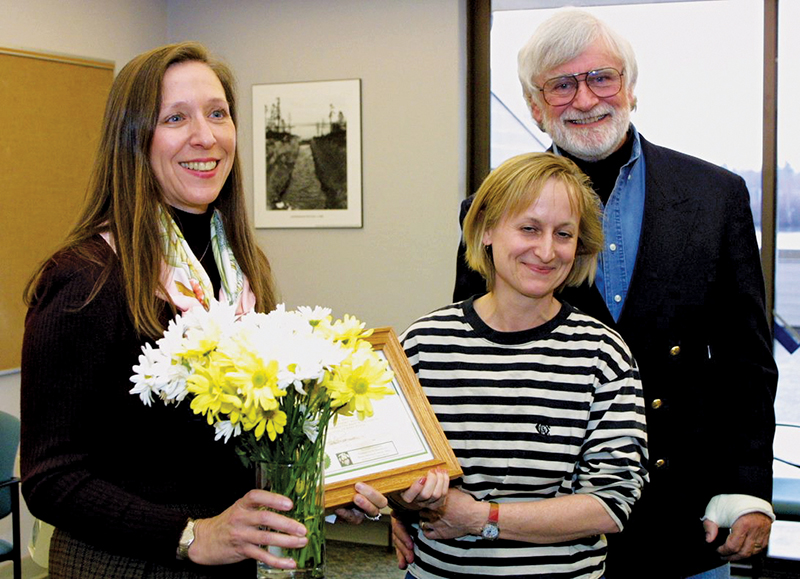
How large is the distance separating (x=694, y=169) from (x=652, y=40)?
111 inches

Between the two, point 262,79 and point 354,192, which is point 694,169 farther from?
point 262,79

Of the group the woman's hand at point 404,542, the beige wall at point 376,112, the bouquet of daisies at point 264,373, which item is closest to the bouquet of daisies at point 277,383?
the bouquet of daisies at point 264,373

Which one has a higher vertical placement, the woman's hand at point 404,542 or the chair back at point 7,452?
the woman's hand at point 404,542

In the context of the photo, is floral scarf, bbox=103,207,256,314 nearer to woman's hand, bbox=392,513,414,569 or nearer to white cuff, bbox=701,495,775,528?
woman's hand, bbox=392,513,414,569

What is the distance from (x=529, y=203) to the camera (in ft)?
5.34

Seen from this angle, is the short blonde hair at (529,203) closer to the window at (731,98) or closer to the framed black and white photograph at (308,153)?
the window at (731,98)

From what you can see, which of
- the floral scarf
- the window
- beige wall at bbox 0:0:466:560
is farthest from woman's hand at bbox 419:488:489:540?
the window

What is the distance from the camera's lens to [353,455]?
1.46 metres

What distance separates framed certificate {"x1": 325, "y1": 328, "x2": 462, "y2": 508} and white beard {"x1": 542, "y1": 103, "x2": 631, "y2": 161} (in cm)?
67

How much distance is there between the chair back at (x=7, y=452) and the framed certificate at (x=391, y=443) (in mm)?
2326

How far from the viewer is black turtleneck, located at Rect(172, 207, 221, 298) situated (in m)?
1.68

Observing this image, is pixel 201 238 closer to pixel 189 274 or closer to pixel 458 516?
pixel 189 274

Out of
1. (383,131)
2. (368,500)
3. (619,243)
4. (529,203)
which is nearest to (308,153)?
(383,131)

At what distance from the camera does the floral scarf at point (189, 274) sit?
4.95 ft
